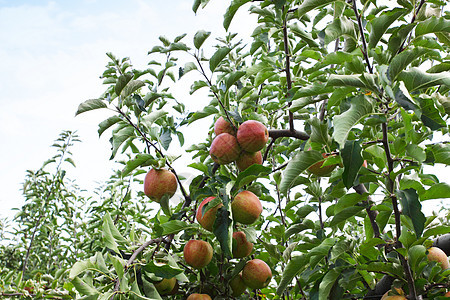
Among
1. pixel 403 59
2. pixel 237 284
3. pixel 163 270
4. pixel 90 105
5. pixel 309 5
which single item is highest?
pixel 309 5

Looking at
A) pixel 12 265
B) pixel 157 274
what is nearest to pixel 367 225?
pixel 157 274

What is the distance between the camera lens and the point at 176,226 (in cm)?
142

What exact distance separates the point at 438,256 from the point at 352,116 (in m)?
0.87

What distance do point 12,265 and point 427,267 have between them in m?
4.53

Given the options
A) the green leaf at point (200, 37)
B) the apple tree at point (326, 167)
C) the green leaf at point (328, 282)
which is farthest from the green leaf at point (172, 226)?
the green leaf at point (200, 37)

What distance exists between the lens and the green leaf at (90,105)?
4.74 feet

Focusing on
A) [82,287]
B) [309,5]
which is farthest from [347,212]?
[82,287]

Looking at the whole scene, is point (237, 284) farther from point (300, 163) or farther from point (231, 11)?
point (231, 11)

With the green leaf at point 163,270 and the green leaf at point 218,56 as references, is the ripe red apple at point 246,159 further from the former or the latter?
the green leaf at point 163,270

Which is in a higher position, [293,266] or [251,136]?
[251,136]

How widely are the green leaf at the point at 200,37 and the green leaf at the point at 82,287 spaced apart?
107cm

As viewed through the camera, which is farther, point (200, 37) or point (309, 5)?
point (200, 37)

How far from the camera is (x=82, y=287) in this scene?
119 cm

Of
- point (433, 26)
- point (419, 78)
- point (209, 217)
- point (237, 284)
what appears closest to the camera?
point (419, 78)
